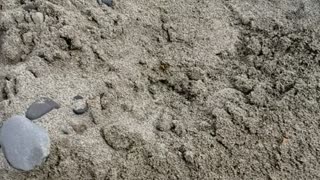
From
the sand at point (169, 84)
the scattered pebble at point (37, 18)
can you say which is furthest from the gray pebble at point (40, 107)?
the scattered pebble at point (37, 18)

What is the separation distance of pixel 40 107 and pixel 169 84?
0.46 m

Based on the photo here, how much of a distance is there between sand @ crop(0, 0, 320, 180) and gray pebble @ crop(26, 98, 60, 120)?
0.02 metres

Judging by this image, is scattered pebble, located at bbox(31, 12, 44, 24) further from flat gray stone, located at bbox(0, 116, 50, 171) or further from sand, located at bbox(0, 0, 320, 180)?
flat gray stone, located at bbox(0, 116, 50, 171)

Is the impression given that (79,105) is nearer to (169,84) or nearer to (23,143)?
(23,143)

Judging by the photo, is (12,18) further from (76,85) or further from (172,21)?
(172,21)

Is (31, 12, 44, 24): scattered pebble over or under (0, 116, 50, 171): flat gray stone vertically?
over

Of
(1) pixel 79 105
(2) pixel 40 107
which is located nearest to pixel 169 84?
(1) pixel 79 105

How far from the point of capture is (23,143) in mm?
1521

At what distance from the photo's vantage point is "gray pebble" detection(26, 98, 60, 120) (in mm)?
1611

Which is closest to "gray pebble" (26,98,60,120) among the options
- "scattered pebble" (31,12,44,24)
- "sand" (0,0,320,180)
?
"sand" (0,0,320,180)

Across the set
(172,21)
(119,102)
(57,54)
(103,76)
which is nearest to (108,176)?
(119,102)

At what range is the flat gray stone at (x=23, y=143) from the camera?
4.97 ft

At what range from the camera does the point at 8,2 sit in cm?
197

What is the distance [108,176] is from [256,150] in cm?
48
